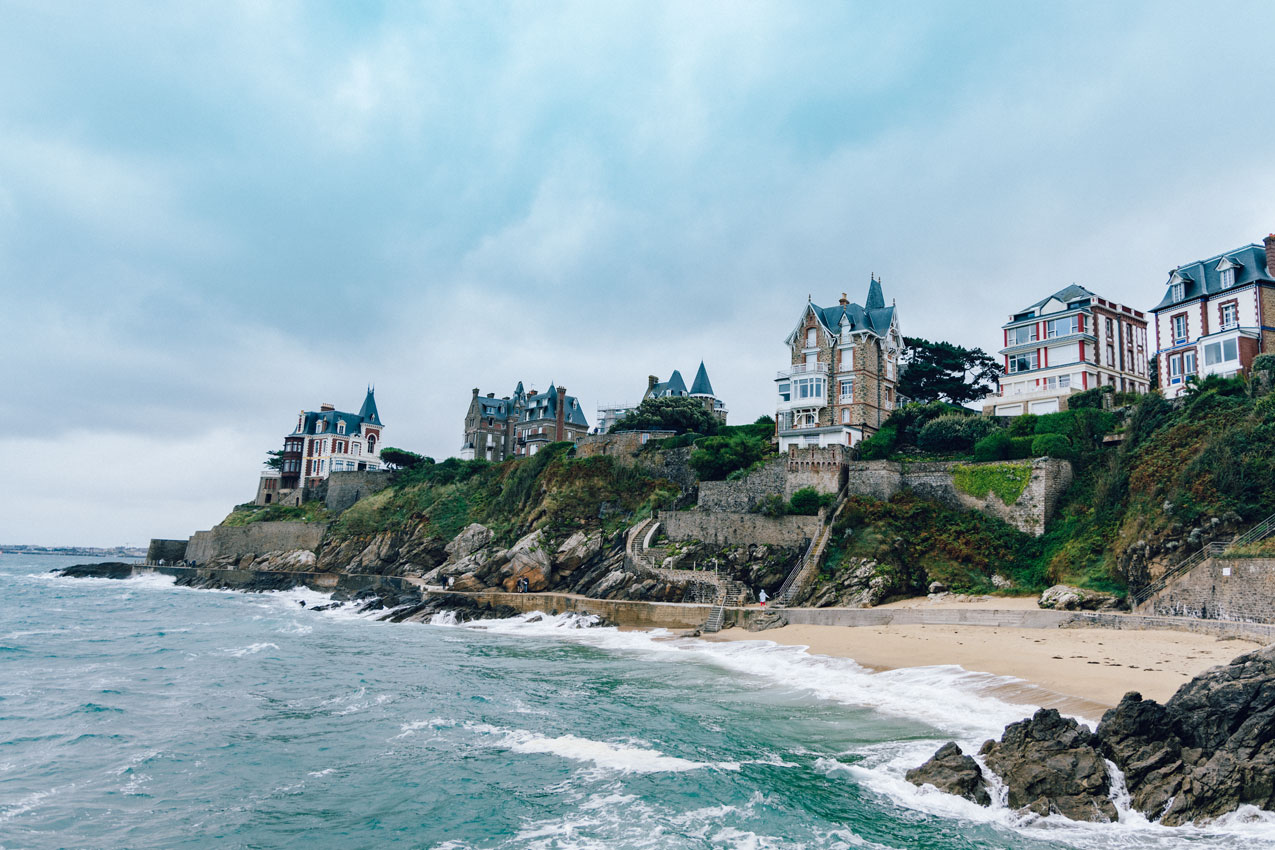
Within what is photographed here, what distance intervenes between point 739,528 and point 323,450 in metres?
54.9

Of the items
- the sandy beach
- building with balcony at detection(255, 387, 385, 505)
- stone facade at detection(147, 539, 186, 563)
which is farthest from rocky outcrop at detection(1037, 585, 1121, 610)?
stone facade at detection(147, 539, 186, 563)

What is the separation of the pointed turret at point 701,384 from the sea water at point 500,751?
51.0m

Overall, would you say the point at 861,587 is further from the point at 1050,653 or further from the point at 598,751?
the point at 598,751

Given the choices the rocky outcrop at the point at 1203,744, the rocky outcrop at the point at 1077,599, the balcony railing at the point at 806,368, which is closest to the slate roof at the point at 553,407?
the balcony railing at the point at 806,368

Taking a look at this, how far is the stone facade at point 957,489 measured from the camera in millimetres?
32969

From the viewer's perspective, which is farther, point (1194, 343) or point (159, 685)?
point (1194, 343)

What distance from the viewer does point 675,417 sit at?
2140 inches

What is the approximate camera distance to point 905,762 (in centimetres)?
1456

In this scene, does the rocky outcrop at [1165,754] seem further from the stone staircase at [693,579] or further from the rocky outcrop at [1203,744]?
the stone staircase at [693,579]

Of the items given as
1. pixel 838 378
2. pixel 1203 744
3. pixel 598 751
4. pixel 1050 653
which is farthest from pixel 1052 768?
pixel 838 378

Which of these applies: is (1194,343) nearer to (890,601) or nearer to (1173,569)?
(1173,569)

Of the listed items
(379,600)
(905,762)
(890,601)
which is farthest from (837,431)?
(905,762)

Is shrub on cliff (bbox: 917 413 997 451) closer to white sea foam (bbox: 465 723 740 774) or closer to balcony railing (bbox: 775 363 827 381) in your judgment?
balcony railing (bbox: 775 363 827 381)

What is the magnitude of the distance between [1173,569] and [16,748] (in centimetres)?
3150
